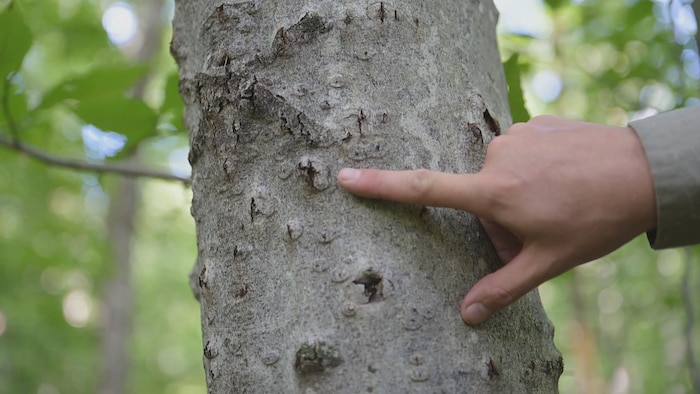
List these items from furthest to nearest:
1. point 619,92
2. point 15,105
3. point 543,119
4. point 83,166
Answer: point 619,92 < point 83,166 < point 15,105 < point 543,119

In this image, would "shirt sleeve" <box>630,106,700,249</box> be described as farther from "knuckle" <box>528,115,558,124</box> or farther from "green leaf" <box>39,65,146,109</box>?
"green leaf" <box>39,65,146,109</box>

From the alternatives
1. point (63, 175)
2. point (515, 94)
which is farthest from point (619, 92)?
point (63, 175)

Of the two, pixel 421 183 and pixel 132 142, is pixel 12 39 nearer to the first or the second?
pixel 132 142

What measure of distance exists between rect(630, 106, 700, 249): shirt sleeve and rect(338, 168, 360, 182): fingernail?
376 millimetres

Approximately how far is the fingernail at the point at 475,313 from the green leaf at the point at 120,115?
3.71ft

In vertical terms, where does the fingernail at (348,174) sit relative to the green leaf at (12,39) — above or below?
below

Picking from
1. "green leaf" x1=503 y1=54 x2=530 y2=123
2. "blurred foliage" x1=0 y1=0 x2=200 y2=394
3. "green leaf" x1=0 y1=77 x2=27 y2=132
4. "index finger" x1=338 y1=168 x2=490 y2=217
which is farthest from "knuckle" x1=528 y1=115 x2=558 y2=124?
"green leaf" x1=0 y1=77 x2=27 y2=132

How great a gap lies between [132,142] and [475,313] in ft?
3.93

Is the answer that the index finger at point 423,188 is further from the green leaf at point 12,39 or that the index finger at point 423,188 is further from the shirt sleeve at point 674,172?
the green leaf at point 12,39

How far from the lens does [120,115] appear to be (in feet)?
5.46

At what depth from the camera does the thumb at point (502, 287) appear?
0.84 meters

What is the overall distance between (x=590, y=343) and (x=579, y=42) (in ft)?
12.1

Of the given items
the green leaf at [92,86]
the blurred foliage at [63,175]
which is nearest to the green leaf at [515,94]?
the blurred foliage at [63,175]

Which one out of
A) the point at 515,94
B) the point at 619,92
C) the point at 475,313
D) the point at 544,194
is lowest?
the point at 475,313
